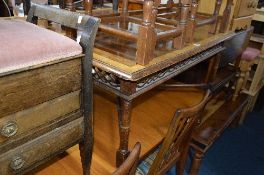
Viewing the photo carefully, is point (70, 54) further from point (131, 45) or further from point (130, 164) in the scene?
point (131, 45)

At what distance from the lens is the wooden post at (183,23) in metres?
1.09

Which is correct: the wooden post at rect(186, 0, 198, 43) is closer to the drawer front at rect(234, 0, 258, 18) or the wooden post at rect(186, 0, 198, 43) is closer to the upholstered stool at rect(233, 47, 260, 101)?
the drawer front at rect(234, 0, 258, 18)

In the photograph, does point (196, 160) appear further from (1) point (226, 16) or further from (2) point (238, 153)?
(1) point (226, 16)

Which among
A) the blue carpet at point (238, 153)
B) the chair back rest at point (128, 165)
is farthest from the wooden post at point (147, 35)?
the blue carpet at point (238, 153)

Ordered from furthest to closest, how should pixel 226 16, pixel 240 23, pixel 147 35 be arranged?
pixel 240 23 < pixel 226 16 < pixel 147 35

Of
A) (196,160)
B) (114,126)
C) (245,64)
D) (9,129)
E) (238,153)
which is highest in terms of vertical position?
(9,129)

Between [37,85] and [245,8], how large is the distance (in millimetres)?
1886

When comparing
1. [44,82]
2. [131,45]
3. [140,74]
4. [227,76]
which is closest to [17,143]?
[44,82]

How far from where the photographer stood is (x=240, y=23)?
199 centimetres

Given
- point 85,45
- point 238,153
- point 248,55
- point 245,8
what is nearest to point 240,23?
point 245,8

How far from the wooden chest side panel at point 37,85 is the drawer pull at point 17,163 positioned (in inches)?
5.4

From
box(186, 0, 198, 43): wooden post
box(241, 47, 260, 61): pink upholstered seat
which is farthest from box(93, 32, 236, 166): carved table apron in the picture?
box(241, 47, 260, 61): pink upholstered seat

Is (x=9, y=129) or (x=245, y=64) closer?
(x=9, y=129)

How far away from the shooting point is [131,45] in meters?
1.19
